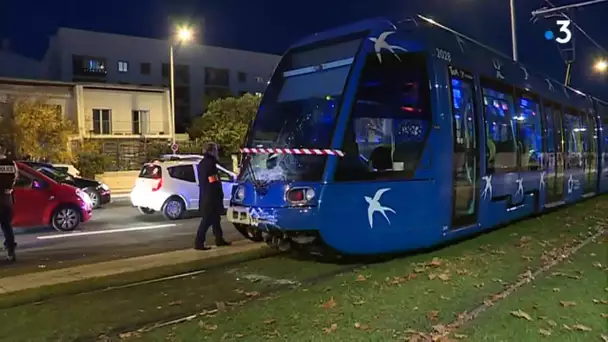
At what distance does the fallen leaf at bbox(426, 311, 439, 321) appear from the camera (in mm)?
5569

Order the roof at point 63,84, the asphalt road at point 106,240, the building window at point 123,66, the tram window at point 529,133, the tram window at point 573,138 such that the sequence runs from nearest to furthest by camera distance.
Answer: the asphalt road at point 106,240 < the tram window at point 529,133 < the tram window at point 573,138 < the roof at point 63,84 < the building window at point 123,66

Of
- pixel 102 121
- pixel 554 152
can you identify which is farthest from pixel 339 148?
pixel 102 121

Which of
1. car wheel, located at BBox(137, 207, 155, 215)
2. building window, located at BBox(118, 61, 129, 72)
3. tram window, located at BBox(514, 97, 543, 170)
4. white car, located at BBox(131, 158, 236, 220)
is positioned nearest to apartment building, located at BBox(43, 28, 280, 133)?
building window, located at BBox(118, 61, 129, 72)

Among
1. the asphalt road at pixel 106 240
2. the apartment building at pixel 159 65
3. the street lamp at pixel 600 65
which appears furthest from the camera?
the apartment building at pixel 159 65

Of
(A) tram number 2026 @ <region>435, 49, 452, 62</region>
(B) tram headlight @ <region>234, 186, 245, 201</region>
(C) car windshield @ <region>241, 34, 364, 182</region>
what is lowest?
(B) tram headlight @ <region>234, 186, 245, 201</region>

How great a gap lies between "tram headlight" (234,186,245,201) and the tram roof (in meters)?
2.35

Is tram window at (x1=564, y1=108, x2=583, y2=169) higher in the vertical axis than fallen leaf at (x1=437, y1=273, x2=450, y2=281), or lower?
higher

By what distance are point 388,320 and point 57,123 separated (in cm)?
3298

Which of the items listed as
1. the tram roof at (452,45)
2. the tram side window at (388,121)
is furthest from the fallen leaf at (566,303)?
the tram roof at (452,45)

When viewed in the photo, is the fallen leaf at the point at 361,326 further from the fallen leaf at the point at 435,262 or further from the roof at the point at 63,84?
the roof at the point at 63,84

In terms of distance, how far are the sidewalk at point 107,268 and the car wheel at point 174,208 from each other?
6.95 m

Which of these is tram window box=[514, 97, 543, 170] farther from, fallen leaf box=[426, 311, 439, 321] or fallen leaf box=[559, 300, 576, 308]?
fallen leaf box=[426, 311, 439, 321]

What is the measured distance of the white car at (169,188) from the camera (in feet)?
56.3

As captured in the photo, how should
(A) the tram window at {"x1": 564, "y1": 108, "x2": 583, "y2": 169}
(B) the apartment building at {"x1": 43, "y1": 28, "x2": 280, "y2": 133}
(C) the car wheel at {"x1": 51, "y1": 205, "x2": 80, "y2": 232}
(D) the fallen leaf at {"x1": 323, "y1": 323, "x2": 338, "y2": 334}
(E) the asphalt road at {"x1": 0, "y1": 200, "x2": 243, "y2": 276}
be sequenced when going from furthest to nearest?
1. (B) the apartment building at {"x1": 43, "y1": 28, "x2": 280, "y2": 133}
2. (A) the tram window at {"x1": 564, "y1": 108, "x2": 583, "y2": 169}
3. (C) the car wheel at {"x1": 51, "y1": 205, "x2": 80, "y2": 232}
4. (E) the asphalt road at {"x1": 0, "y1": 200, "x2": 243, "y2": 276}
5. (D) the fallen leaf at {"x1": 323, "y1": 323, "x2": 338, "y2": 334}
